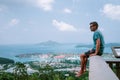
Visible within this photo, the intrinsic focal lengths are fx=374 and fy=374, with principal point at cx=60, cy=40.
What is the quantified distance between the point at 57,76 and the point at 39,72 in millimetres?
552

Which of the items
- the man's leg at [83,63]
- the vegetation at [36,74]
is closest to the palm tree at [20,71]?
the vegetation at [36,74]

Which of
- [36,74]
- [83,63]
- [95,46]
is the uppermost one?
[95,46]

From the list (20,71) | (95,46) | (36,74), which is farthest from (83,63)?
(20,71)

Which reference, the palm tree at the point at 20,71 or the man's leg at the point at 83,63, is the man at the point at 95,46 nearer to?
the man's leg at the point at 83,63

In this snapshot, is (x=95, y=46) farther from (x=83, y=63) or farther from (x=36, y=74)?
(x=36, y=74)

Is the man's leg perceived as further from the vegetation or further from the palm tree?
the palm tree

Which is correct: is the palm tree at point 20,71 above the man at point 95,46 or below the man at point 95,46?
below

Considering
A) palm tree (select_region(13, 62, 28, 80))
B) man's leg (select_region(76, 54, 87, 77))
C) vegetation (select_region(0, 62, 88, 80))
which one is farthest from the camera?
palm tree (select_region(13, 62, 28, 80))

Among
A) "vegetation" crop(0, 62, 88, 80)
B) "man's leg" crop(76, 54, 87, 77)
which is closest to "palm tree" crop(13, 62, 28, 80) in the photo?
"vegetation" crop(0, 62, 88, 80)

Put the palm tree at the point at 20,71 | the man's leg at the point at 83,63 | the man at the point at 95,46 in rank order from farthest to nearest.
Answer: the palm tree at the point at 20,71 < the man's leg at the point at 83,63 < the man at the point at 95,46

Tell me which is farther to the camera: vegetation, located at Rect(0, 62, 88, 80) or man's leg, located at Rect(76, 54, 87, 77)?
vegetation, located at Rect(0, 62, 88, 80)

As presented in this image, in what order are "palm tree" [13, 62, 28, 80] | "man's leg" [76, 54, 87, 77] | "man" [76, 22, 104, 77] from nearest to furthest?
"man" [76, 22, 104, 77]
"man's leg" [76, 54, 87, 77]
"palm tree" [13, 62, 28, 80]

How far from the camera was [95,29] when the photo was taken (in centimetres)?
649

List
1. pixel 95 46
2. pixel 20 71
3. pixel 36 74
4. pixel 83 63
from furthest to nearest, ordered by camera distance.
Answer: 1. pixel 20 71
2. pixel 36 74
3. pixel 83 63
4. pixel 95 46
